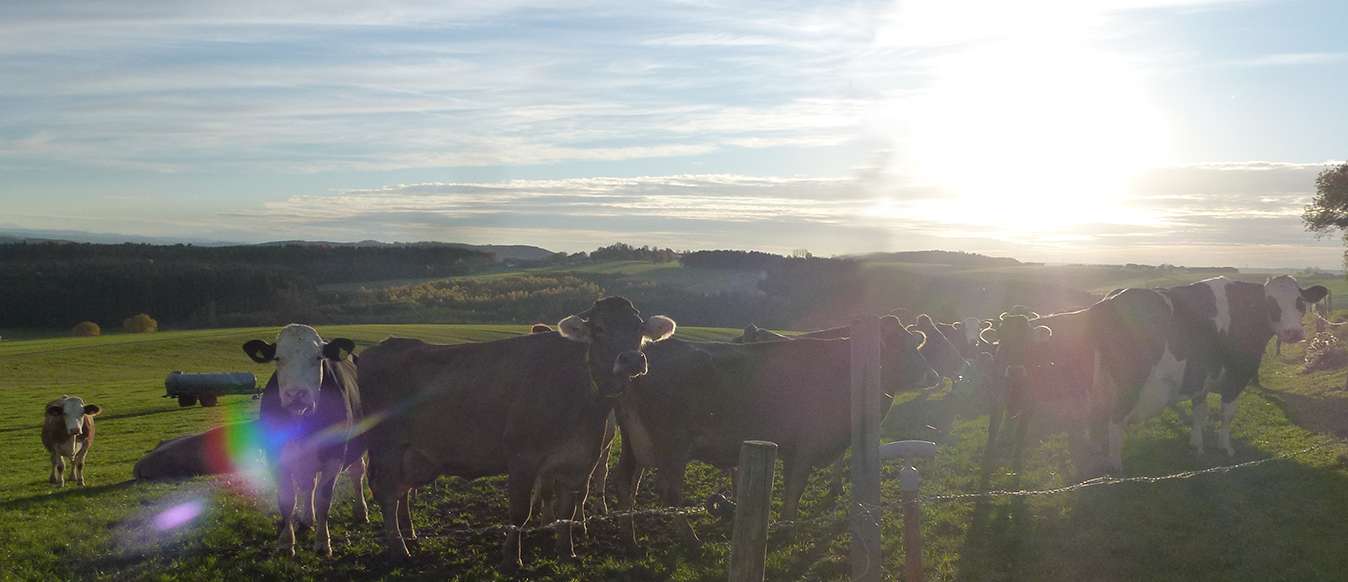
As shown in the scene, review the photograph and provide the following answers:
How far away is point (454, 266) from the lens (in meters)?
110

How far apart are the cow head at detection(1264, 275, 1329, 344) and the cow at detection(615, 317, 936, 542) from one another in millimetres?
8706

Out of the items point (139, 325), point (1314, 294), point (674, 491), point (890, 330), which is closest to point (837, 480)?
point (890, 330)

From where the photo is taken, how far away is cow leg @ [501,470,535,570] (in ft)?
30.0

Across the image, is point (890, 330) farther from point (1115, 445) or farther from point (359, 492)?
point (359, 492)

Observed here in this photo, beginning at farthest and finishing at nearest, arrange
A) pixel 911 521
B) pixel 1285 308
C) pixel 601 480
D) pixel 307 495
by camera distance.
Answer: pixel 1285 308 < pixel 601 480 < pixel 307 495 < pixel 911 521

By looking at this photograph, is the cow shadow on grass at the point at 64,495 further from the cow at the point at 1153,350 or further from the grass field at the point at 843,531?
the cow at the point at 1153,350

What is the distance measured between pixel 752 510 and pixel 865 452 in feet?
5.18

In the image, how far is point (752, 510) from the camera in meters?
5.48

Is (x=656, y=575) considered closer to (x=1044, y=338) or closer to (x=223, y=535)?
(x=223, y=535)

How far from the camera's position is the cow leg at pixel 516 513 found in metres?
9.13

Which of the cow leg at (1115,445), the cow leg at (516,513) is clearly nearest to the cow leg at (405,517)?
the cow leg at (516,513)

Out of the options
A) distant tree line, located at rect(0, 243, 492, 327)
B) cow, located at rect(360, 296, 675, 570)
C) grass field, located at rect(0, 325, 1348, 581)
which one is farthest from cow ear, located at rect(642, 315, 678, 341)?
distant tree line, located at rect(0, 243, 492, 327)

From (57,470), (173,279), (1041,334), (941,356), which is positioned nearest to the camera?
(1041,334)

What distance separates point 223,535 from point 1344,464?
1379cm
